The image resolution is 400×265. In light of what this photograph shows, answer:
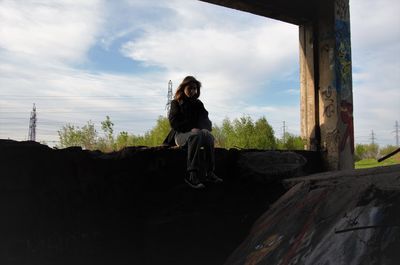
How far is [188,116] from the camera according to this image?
5.38 meters

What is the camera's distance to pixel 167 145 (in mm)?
5684

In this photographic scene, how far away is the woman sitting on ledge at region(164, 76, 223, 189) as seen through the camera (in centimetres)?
526

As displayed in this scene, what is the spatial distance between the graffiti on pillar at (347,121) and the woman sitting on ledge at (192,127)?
11.3ft

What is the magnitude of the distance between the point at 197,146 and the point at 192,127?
295 millimetres

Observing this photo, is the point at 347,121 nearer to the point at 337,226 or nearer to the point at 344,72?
the point at 344,72

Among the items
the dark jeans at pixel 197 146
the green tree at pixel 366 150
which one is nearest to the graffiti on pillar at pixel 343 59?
the dark jeans at pixel 197 146

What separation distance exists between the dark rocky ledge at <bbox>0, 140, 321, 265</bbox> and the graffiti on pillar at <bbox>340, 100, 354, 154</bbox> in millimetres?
2294

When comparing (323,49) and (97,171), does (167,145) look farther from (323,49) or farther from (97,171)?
(323,49)

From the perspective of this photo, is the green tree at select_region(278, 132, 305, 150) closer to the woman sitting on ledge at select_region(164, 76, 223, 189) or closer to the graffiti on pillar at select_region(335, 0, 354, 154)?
the graffiti on pillar at select_region(335, 0, 354, 154)

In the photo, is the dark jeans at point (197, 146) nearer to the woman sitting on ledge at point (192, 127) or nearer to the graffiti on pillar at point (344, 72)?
the woman sitting on ledge at point (192, 127)

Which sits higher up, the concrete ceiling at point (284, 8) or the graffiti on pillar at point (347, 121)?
the concrete ceiling at point (284, 8)

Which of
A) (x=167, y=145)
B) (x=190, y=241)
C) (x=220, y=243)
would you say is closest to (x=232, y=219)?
(x=220, y=243)

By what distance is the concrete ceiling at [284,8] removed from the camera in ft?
25.7

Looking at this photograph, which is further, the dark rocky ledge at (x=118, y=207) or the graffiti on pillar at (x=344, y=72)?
the graffiti on pillar at (x=344, y=72)
